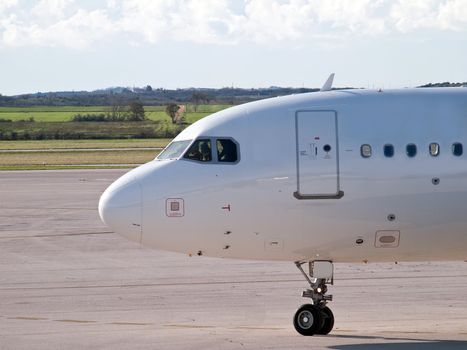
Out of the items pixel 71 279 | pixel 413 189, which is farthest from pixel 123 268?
pixel 413 189

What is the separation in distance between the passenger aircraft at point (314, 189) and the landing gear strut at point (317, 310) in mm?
307

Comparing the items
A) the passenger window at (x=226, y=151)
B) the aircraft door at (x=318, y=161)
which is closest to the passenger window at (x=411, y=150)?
the aircraft door at (x=318, y=161)

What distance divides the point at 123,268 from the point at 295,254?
9.13m

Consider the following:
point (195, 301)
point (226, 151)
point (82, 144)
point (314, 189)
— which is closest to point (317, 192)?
point (314, 189)

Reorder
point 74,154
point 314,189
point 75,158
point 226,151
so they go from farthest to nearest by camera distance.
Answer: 1. point 74,154
2. point 75,158
3. point 226,151
4. point 314,189

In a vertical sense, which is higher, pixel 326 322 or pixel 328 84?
pixel 328 84

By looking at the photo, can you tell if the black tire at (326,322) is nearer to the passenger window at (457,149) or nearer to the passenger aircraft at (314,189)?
the passenger aircraft at (314,189)

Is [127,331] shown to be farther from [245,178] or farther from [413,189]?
[413,189]

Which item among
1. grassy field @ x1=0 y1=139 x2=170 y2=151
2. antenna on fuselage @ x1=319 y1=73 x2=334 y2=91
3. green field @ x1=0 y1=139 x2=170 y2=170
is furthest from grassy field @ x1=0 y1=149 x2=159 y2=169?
antenna on fuselage @ x1=319 y1=73 x2=334 y2=91

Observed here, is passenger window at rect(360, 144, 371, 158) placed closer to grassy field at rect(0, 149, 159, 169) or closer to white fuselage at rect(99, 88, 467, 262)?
white fuselage at rect(99, 88, 467, 262)

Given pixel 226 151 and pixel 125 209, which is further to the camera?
pixel 226 151

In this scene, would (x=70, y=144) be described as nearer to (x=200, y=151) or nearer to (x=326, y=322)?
(x=200, y=151)

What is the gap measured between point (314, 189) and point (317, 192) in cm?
7

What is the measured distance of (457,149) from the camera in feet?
59.1
